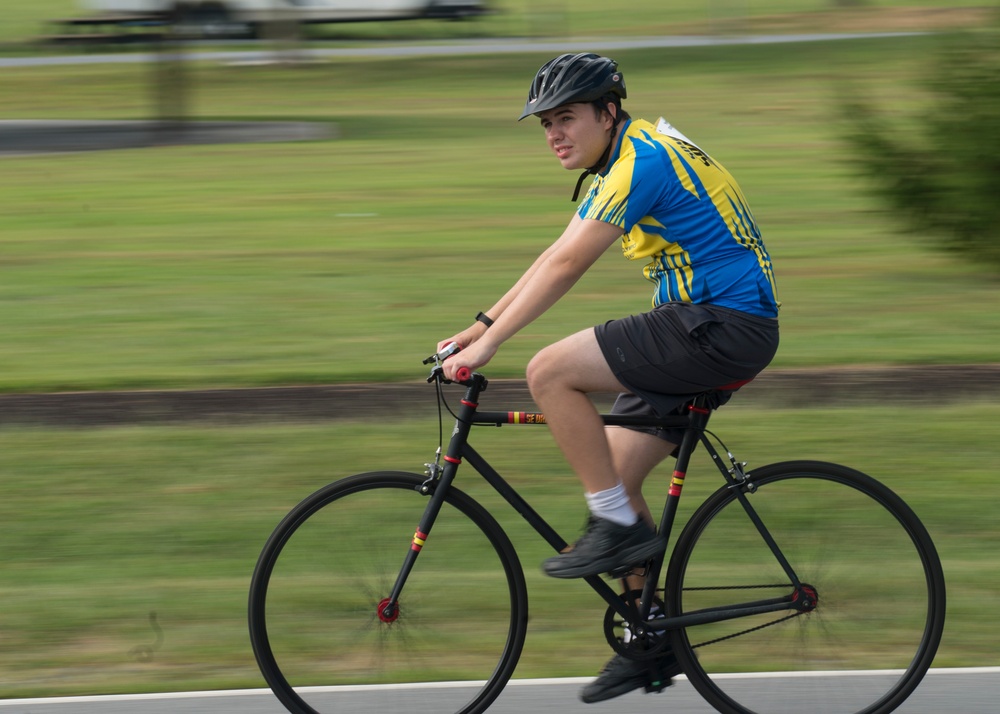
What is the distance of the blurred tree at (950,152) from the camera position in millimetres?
9938

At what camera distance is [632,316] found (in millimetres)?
3771

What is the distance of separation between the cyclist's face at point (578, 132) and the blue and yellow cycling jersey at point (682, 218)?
51 mm

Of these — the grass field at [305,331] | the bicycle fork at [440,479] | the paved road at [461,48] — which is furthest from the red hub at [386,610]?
the paved road at [461,48]

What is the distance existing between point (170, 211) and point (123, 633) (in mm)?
8652

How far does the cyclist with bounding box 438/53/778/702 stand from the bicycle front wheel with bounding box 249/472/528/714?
26 centimetres

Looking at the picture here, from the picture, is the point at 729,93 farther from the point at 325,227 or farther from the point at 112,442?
the point at 112,442

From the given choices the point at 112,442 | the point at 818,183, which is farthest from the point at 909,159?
the point at 112,442

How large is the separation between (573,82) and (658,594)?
150cm

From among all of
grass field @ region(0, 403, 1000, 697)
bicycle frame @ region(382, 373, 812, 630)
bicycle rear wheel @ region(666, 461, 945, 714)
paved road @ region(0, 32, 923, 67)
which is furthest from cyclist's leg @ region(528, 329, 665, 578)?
paved road @ region(0, 32, 923, 67)

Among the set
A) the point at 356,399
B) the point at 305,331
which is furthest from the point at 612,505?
the point at 305,331

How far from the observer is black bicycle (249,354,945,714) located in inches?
158

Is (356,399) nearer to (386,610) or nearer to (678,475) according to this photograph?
(386,610)

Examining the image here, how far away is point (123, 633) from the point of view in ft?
15.6

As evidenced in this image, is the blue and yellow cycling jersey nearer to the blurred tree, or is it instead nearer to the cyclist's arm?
the cyclist's arm
